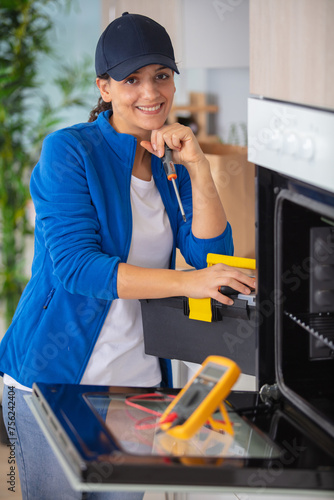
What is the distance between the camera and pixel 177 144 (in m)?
1.42

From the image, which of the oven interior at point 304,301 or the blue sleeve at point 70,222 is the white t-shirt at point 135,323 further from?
the oven interior at point 304,301

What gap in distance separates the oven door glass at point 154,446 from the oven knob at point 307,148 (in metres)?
0.35

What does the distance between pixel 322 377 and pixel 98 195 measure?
543mm

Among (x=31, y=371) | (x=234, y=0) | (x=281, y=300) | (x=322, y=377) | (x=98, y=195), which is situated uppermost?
(x=234, y=0)

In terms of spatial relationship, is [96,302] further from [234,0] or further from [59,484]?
[234,0]

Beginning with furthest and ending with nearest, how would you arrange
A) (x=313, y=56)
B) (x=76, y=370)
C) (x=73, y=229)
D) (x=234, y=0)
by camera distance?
(x=234, y=0)
(x=76, y=370)
(x=73, y=229)
(x=313, y=56)

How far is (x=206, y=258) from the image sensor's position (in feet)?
4.75

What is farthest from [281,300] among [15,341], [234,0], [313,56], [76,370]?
[234,0]

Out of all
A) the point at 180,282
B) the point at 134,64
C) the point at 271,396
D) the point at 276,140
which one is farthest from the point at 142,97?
the point at 271,396

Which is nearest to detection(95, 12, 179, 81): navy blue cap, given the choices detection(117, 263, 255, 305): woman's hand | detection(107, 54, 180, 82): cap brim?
detection(107, 54, 180, 82): cap brim

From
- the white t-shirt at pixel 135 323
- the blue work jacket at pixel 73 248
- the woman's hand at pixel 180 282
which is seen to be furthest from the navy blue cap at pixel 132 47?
the woman's hand at pixel 180 282

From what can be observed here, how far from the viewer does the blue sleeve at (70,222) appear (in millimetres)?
1243

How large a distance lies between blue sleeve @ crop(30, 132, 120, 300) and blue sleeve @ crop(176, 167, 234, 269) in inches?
9.5

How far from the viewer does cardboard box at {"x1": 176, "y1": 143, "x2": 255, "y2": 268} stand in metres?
2.20
